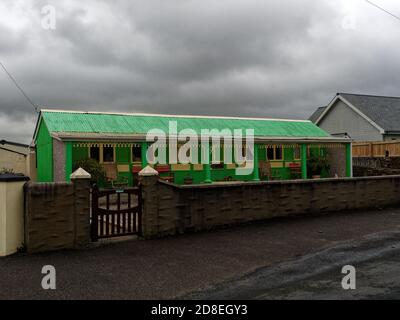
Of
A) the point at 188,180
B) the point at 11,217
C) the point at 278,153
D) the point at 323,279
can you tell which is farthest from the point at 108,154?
the point at 323,279

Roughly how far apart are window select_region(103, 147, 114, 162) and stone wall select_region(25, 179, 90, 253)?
Result: 10.8m

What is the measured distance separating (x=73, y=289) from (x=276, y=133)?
18.2 m

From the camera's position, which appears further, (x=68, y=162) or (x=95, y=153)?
(x=95, y=153)

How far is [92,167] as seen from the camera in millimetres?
17234

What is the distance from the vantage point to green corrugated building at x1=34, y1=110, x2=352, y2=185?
55.6 ft

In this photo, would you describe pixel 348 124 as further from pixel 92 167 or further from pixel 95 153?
pixel 92 167

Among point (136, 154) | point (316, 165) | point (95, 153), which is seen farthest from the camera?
point (316, 165)

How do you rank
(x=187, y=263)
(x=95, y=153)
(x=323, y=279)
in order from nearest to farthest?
(x=323, y=279) → (x=187, y=263) → (x=95, y=153)

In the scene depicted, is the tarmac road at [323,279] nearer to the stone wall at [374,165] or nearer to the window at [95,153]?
the window at [95,153]

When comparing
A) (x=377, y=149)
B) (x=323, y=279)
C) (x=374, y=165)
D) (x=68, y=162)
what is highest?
(x=377, y=149)

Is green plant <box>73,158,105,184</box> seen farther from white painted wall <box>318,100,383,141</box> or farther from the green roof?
white painted wall <box>318,100,383,141</box>

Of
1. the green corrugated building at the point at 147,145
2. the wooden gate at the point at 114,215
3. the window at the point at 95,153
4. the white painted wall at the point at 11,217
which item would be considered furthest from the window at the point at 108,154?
the white painted wall at the point at 11,217

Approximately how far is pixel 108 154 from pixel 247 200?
10120mm
